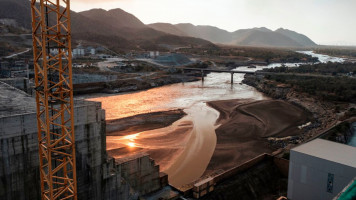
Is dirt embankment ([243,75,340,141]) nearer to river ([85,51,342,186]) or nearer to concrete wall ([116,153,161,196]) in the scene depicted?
river ([85,51,342,186])

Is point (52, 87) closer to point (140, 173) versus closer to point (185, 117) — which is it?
point (140, 173)

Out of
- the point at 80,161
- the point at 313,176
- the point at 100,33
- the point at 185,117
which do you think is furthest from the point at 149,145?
the point at 100,33

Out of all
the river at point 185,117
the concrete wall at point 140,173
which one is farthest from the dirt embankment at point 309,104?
the concrete wall at point 140,173

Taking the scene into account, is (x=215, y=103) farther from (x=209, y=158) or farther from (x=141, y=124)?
(x=209, y=158)

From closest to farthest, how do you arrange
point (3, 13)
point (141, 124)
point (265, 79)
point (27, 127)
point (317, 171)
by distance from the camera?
point (27, 127) → point (317, 171) → point (141, 124) → point (265, 79) → point (3, 13)

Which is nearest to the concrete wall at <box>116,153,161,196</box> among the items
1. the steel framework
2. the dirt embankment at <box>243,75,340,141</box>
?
the steel framework

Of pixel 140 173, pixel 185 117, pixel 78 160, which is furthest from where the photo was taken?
pixel 185 117

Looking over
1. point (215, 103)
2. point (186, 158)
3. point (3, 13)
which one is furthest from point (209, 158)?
point (3, 13)
